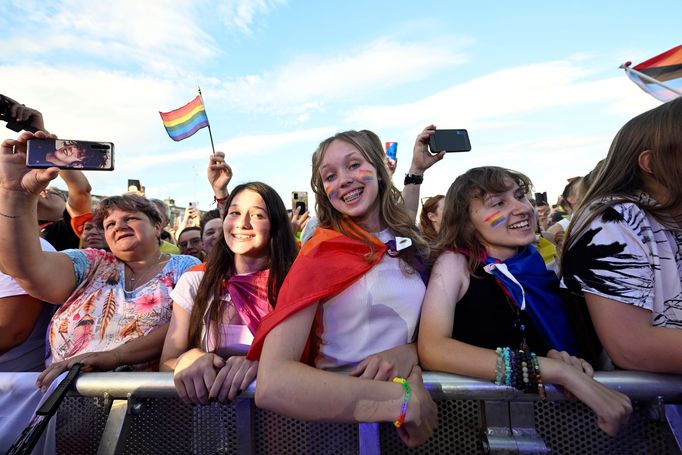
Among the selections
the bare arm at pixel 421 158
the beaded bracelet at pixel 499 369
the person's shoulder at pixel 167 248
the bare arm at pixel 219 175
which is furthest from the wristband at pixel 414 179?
the person's shoulder at pixel 167 248

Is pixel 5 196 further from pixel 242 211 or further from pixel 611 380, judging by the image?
pixel 611 380

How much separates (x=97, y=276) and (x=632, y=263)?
2506 millimetres

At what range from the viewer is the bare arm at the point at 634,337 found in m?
1.32

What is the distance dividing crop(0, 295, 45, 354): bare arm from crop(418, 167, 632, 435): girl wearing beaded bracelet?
6.69 ft

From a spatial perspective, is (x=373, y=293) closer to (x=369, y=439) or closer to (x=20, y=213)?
(x=369, y=439)

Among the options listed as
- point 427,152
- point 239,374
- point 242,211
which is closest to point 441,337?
point 239,374

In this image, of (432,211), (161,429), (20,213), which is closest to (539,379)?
(161,429)

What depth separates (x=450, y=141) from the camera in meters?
2.67

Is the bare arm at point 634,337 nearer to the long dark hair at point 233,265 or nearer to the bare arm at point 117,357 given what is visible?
the long dark hair at point 233,265

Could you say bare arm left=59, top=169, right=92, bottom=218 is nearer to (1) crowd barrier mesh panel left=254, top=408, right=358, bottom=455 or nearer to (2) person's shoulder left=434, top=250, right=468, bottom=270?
(1) crowd barrier mesh panel left=254, top=408, right=358, bottom=455

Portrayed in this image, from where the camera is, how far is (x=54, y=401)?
133cm

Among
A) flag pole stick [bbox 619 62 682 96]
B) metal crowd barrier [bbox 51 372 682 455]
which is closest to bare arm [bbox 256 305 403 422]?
metal crowd barrier [bbox 51 372 682 455]

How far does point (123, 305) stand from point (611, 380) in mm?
2198

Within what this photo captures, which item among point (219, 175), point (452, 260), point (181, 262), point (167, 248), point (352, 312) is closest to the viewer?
point (352, 312)
